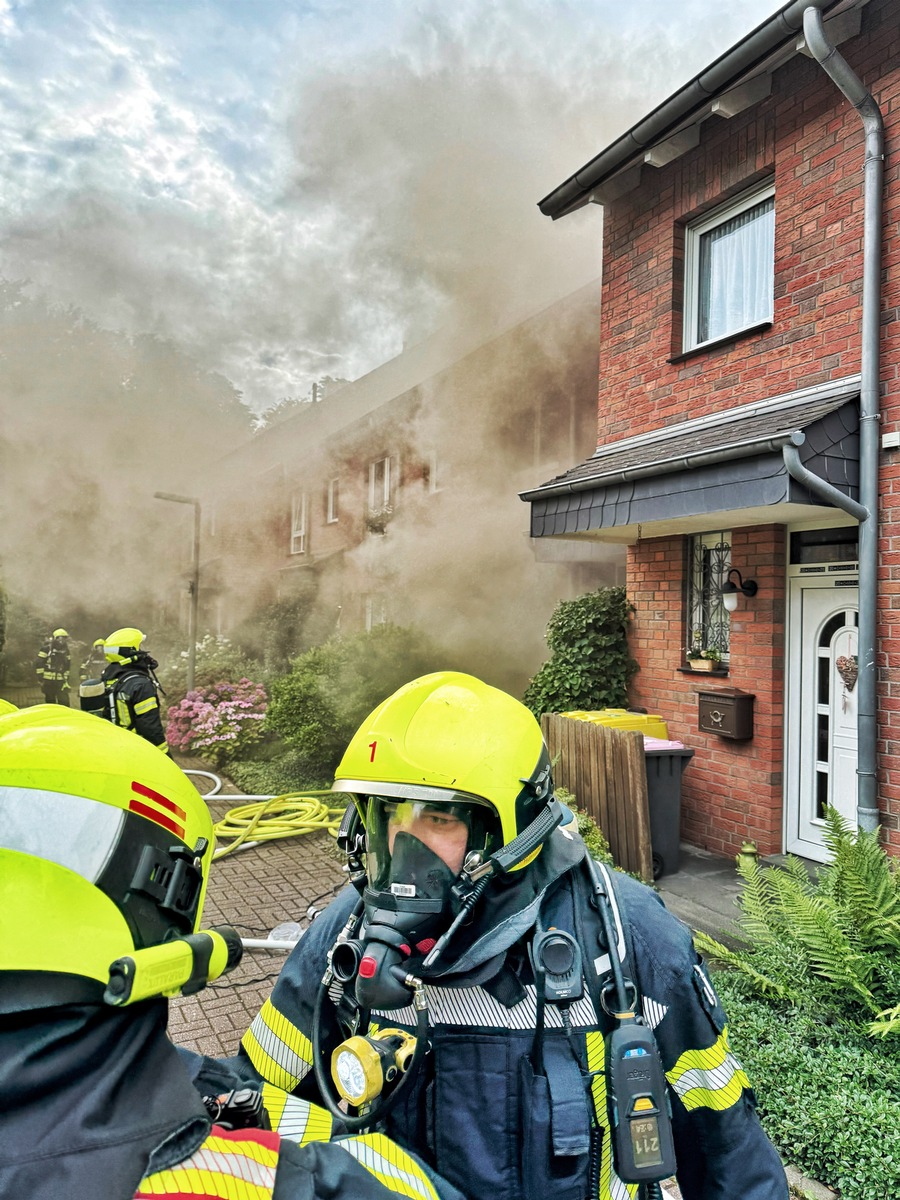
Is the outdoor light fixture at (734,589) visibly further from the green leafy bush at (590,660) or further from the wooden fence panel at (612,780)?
the wooden fence panel at (612,780)

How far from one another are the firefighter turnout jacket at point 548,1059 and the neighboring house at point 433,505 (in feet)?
29.3

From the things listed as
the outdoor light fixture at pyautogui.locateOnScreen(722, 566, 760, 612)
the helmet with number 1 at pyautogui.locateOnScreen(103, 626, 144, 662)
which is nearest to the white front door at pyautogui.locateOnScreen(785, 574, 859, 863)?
the outdoor light fixture at pyautogui.locateOnScreen(722, 566, 760, 612)

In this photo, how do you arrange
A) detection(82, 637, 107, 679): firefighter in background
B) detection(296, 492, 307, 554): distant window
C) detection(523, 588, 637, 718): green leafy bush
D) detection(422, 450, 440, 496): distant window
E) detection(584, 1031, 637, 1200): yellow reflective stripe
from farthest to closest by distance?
detection(296, 492, 307, 554): distant window < detection(422, 450, 440, 496): distant window < detection(82, 637, 107, 679): firefighter in background < detection(523, 588, 637, 718): green leafy bush < detection(584, 1031, 637, 1200): yellow reflective stripe

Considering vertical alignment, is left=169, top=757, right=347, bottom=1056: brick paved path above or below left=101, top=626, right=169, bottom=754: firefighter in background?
below

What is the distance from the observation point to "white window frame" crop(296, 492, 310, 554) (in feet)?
41.4

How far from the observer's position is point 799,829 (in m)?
5.48

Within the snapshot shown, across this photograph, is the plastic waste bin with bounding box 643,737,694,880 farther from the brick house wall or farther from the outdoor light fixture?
the outdoor light fixture

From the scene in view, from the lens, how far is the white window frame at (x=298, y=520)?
12.6m

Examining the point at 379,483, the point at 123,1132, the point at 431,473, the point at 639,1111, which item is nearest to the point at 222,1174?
the point at 123,1132

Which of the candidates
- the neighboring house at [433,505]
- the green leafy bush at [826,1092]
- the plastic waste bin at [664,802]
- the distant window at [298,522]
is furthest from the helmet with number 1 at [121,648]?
the distant window at [298,522]

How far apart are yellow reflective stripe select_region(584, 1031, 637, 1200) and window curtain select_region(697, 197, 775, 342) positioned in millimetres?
5948

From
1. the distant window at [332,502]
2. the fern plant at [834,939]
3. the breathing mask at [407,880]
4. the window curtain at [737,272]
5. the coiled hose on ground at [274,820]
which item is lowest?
the coiled hose on ground at [274,820]

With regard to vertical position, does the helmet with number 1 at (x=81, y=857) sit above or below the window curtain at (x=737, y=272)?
below

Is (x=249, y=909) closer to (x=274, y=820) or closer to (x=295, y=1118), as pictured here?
(x=274, y=820)
